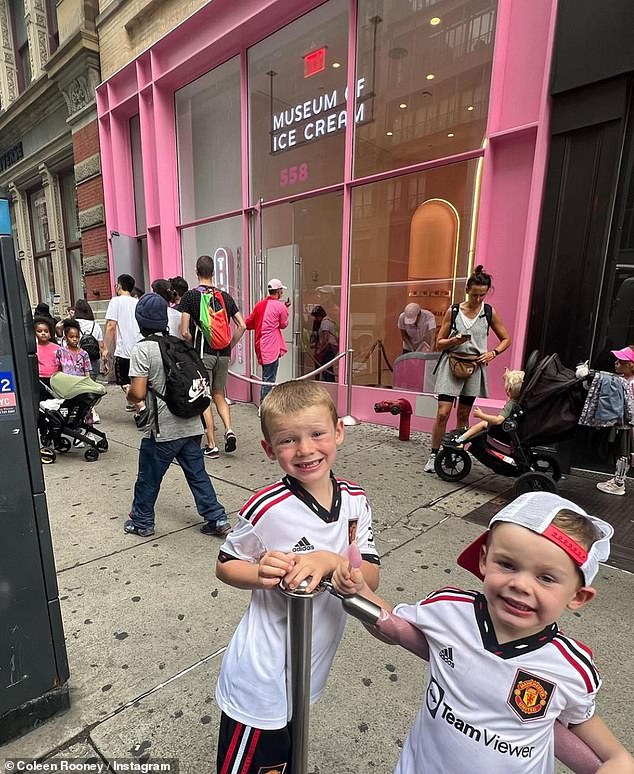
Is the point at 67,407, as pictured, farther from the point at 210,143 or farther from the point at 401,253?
the point at 210,143

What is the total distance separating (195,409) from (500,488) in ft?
9.54

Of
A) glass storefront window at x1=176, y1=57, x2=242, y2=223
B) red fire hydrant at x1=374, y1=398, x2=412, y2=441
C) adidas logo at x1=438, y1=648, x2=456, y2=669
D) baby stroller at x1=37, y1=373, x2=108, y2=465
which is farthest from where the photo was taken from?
glass storefront window at x1=176, y1=57, x2=242, y2=223

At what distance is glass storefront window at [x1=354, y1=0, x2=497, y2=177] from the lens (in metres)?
5.49

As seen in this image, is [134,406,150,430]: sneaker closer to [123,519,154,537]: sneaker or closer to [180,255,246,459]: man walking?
[123,519,154,537]: sneaker

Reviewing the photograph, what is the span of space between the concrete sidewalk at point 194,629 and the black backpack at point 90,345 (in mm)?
3922

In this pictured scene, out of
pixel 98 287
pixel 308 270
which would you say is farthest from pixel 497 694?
pixel 98 287

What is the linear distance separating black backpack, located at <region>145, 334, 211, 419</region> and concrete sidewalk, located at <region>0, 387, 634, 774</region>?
0.98 meters

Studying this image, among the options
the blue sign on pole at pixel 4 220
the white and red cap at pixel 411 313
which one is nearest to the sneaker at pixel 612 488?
the white and red cap at pixel 411 313

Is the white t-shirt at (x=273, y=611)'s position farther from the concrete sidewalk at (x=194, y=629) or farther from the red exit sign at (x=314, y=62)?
the red exit sign at (x=314, y=62)

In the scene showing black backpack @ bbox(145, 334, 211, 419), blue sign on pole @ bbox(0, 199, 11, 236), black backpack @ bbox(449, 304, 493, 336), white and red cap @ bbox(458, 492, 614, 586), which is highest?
blue sign on pole @ bbox(0, 199, 11, 236)

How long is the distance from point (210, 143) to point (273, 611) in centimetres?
946

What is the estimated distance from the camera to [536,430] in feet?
12.8

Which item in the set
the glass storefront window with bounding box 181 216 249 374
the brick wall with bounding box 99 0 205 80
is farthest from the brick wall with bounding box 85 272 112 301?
the brick wall with bounding box 99 0 205 80

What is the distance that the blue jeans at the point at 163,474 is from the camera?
3338 millimetres
